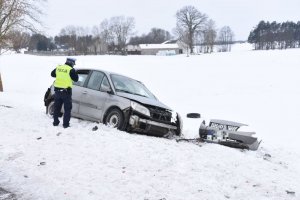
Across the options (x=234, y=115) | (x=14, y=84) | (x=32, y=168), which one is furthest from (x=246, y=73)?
(x=32, y=168)

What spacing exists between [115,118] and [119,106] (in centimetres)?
31

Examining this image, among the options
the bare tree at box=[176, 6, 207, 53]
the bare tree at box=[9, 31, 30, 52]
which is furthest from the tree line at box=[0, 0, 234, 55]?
the bare tree at box=[9, 31, 30, 52]

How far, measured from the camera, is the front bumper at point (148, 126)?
9.58 metres

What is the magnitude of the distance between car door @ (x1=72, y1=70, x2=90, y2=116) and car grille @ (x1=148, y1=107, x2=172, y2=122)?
7.07 feet

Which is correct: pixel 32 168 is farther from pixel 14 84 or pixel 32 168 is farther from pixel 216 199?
pixel 14 84

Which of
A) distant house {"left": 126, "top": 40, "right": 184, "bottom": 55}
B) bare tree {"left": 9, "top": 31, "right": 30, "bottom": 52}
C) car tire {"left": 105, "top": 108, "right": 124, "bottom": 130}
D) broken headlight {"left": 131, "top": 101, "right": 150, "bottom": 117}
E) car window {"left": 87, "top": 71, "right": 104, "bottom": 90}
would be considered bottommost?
distant house {"left": 126, "top": 40, "right": 184, "bottom": 55}

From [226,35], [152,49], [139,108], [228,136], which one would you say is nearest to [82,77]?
[139,108]

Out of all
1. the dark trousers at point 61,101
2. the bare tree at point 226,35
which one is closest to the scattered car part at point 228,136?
the dark trousers at point 61,101

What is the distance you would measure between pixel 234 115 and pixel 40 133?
1168cm

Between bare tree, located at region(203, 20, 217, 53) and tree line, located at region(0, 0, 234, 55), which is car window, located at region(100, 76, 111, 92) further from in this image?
bare tree, located at region(203, 20, 217, 53)

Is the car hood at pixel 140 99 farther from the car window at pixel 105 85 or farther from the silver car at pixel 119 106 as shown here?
the car window at pixel 105 85

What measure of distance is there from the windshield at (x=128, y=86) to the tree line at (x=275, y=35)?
9861 cm

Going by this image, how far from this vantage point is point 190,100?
25.6 m

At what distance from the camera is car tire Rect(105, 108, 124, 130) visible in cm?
974
